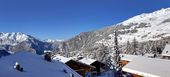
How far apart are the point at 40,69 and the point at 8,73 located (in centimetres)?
609

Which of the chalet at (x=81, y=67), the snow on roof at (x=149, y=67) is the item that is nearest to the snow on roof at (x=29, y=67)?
the snow on roof at (x=149, y=67)

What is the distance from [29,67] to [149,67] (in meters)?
39.2

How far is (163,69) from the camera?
6119 cm

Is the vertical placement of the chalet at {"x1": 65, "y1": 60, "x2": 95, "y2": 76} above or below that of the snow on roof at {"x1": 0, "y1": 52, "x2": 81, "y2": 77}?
below

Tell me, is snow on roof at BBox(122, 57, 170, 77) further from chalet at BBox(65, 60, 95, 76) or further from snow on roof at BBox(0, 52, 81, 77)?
snow on roof at BBox(0, 52, 81, 77)

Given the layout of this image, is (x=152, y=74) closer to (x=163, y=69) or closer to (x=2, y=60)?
(x=163, y=69)

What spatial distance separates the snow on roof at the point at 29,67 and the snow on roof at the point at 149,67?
28294 mm

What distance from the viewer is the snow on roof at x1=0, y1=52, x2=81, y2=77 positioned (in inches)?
1168

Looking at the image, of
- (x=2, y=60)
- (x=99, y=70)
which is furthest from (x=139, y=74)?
(x=2, y=60)

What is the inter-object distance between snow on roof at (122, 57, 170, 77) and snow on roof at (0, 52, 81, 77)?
92.8 feet

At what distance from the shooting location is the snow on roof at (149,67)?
60219mm

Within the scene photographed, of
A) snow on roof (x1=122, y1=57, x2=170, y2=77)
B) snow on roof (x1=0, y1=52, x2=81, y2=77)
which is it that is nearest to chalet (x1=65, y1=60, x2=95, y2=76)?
snow on roof (x1=122, y1=57, x2=170, y2=77)

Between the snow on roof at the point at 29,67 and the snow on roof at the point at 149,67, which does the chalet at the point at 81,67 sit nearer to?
the snow on roof at the point at 149,67

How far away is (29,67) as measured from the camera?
1324 inches
